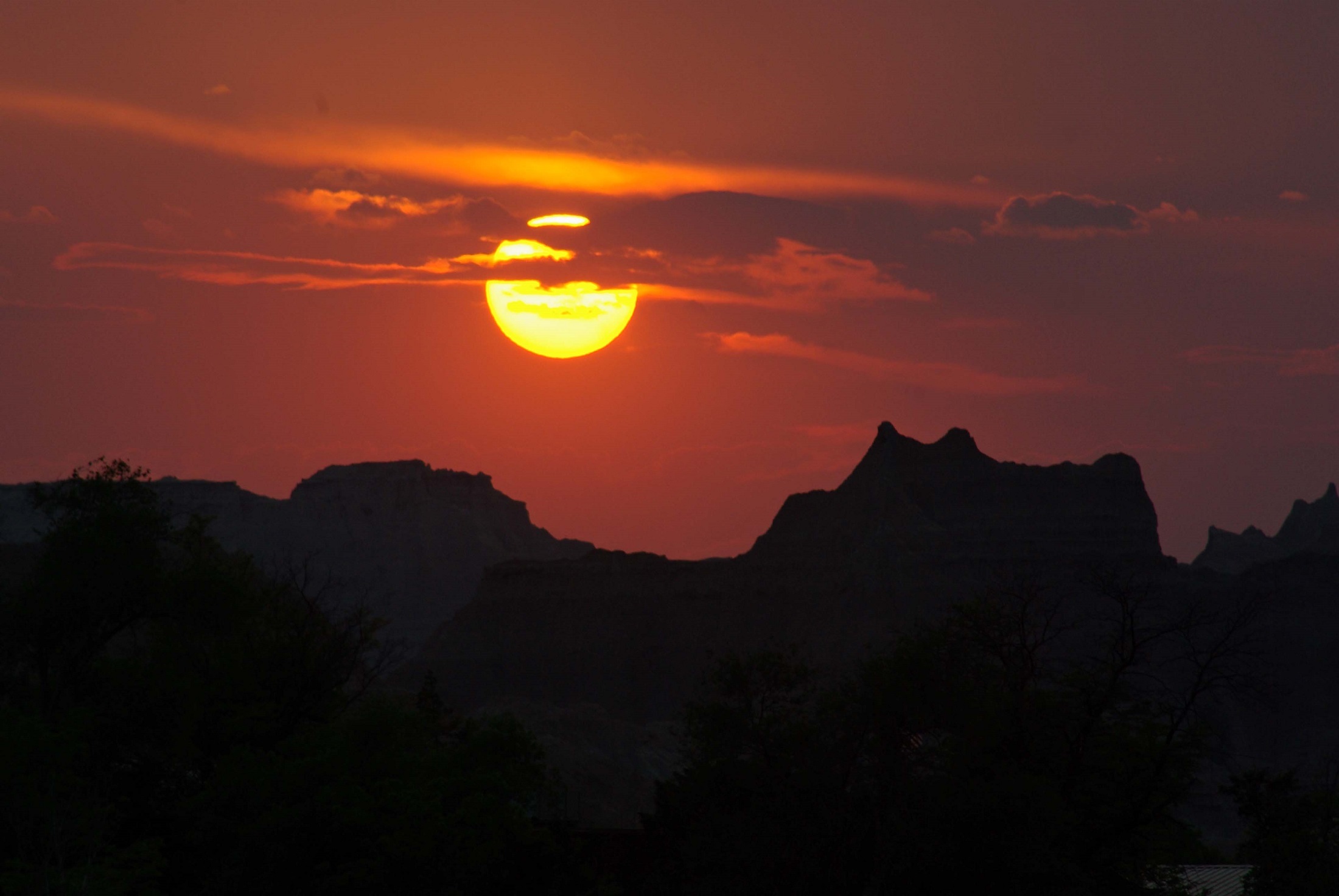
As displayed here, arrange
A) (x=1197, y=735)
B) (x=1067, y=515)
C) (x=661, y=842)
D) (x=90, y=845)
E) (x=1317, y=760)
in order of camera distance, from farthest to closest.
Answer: (x=1067, y=515)
(x=1317, y=760)
(x=661, y=842)
(x=1197, y=735)
(x=90, y=845)

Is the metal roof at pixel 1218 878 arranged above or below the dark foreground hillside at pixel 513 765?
below

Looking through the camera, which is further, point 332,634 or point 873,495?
point 873,495

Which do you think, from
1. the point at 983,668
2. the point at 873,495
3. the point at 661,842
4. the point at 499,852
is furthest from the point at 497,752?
the point at 873,495

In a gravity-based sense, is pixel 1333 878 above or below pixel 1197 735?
below

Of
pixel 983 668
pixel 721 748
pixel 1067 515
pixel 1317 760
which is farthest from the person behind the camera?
pixel 1067 515

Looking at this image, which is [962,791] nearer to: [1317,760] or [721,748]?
[721,748]

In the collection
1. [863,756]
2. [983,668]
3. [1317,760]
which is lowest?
[1317,760]

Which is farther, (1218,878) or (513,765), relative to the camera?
(1218,878)

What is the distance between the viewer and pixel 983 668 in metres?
44.4

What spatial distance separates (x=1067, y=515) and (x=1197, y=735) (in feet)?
540

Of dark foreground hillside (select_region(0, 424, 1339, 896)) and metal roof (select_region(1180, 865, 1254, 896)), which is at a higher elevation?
dark foreground hillside (select_region(0, 424, 1339, 896))

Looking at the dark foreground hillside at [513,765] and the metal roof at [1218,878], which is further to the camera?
the metal roof at [1218,878]

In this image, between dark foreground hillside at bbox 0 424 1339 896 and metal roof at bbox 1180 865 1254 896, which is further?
metal roof at bbox 1180 865 1254 896

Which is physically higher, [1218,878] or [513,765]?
[513,765]
